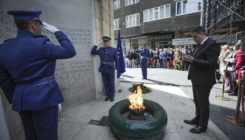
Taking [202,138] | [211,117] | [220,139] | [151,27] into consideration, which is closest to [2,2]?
[202,138]

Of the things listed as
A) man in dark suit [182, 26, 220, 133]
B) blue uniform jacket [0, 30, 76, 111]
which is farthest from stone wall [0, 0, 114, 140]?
man in dark suit [182, 26, 220, 133]

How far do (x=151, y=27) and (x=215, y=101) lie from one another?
13.3 meters

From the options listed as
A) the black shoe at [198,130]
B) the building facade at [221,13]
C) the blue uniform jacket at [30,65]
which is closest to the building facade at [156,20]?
the building facade at [221,13]

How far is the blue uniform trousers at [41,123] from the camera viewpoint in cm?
156

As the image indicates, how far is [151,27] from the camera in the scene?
1605 cm

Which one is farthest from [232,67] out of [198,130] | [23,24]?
[23,24]

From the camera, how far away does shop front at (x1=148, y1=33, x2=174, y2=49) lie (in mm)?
15917

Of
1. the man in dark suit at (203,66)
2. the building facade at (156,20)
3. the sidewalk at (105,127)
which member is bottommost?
the sidewalk at (105,127)

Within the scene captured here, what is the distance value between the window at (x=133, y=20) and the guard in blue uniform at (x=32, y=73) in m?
17.4

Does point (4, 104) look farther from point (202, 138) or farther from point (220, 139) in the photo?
point (220, 139)

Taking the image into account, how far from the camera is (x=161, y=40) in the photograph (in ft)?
54.5

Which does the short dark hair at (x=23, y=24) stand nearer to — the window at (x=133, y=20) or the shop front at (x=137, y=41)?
the window at (x=133, y=20)

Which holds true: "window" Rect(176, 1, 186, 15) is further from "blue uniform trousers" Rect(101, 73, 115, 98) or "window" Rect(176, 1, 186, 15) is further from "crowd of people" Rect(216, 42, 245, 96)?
"blue uniform trousers" Rect(101, 73, 115, 98)

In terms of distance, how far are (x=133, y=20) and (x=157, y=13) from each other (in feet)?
12.3
